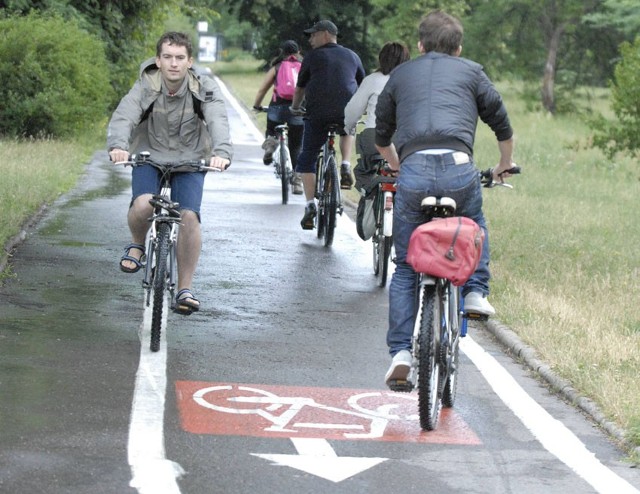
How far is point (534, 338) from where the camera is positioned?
9219mm

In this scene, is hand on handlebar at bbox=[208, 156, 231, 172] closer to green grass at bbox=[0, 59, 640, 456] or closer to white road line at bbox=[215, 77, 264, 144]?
green grass at bbox=[0, 59, 640, 456]

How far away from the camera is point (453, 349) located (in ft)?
23.5

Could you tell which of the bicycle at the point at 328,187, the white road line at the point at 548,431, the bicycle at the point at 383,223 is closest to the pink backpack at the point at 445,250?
the white road line at the point at 548,431

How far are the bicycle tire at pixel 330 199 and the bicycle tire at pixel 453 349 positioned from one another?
5.61m

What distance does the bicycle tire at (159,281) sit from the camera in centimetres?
827

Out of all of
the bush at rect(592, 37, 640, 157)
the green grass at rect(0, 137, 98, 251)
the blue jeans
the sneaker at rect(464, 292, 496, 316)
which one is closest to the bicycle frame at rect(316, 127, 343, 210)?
the green grass at rect(0, 137, 98, 251)

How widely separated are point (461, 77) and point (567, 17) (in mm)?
41501

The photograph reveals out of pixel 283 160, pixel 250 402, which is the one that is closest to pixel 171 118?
pixel 250 402

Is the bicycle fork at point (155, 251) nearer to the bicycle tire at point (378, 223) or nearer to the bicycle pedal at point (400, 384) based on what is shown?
the bicycle pedal at point (400, 384)

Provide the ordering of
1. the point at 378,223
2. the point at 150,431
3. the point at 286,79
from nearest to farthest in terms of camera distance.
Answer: the point at 150,431
the point at 378,223
the point at 286,79

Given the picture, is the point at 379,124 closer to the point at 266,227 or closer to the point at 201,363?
the point at 201,363

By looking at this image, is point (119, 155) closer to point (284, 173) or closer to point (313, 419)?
point (313, 419)

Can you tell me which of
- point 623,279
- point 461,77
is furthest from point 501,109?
point 623,279

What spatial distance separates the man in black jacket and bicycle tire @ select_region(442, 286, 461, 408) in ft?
0.65
